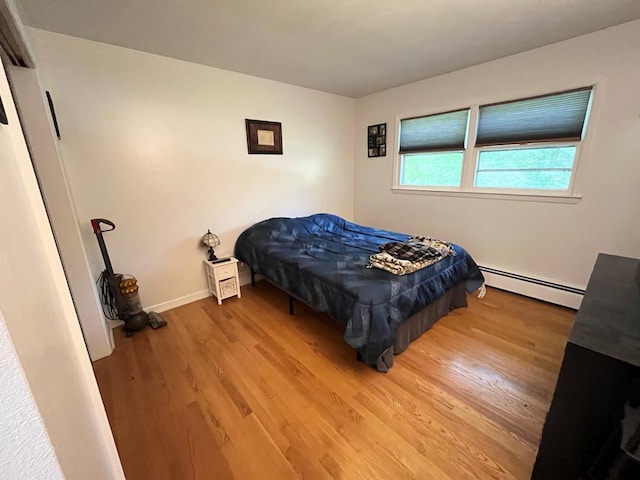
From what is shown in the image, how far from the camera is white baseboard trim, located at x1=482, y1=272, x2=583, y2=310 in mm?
2510

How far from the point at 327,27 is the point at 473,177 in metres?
2.15

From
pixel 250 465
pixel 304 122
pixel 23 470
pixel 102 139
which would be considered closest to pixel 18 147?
pixel 23 470

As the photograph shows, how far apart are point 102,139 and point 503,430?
3.43 meters

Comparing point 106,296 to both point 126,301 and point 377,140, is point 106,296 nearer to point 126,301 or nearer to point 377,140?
point 126,301

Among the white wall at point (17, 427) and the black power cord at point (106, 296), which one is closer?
the white wall at point (17, 427)

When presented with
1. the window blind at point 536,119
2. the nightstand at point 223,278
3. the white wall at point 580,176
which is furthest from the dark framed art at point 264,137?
the window blind at point 536,119

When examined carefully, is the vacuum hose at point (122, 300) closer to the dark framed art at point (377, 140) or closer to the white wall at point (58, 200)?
the white wall at point (58, 200)

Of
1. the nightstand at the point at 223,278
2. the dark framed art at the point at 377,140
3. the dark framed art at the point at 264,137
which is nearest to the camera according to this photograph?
the nightstand at the point at 223,278

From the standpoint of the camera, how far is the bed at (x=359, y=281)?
1740 millimetres

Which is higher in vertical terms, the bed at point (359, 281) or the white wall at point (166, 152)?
the white wall at point (166, 152)

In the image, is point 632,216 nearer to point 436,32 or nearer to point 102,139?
point 436,32

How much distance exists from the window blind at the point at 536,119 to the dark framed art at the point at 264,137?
2268 mm

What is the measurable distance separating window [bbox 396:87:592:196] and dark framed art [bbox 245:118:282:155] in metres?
1.67

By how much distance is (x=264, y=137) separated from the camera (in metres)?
3.13
